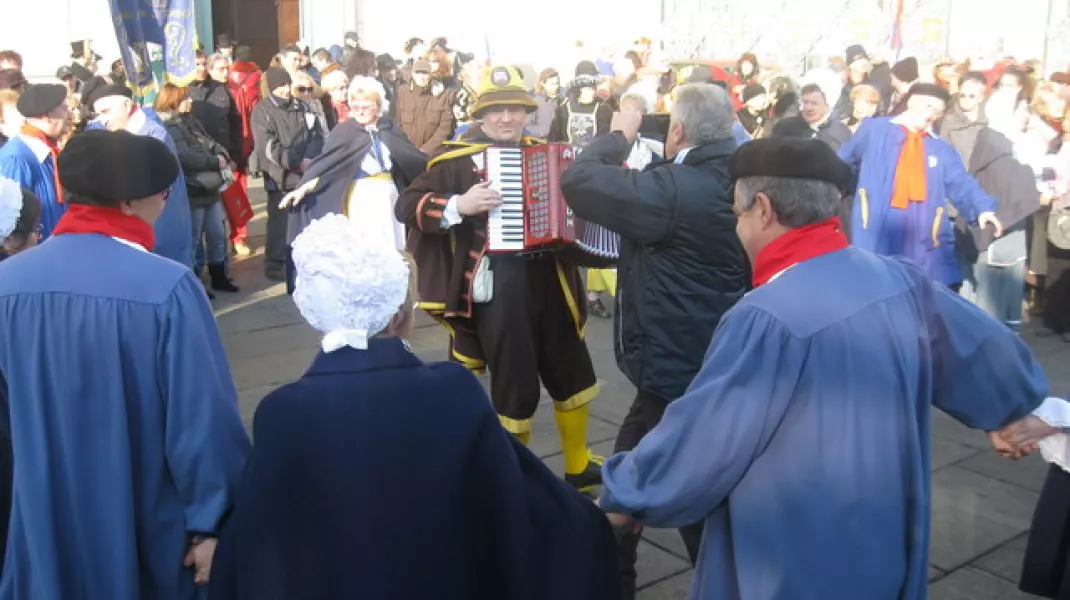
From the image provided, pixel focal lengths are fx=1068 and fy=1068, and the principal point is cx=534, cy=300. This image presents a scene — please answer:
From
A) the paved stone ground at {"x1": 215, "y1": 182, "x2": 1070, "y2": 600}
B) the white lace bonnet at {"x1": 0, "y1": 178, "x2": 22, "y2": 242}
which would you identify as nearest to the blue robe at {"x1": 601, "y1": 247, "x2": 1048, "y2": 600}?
the paved stone ground at {"x1": 215, "y1": 182, "x2": 1070, "y2": 600}

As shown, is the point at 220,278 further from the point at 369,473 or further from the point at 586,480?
the point at 369,473

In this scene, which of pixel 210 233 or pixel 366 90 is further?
pixel 210 233

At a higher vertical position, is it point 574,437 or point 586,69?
point 586,69

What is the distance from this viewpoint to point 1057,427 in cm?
287

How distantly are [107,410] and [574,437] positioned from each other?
9.61 ft

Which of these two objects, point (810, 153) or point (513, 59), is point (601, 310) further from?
point (513, 59)

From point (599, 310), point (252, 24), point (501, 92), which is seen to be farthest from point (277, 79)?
point (252, 24)

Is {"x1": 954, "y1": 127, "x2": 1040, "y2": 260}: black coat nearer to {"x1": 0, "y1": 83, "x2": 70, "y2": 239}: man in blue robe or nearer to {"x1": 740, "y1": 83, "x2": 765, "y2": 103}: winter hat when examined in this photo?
{"x1": 740, "y1": 83, "x2": 765, "y2": 103}: winter hat

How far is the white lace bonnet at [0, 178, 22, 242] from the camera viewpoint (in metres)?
3.57

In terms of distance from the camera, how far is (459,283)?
494cm

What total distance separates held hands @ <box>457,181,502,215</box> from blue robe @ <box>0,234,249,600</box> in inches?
86.0

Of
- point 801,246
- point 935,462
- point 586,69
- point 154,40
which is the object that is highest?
point 154,40

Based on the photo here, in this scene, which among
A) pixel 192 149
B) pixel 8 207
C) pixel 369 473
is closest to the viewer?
pixel 369 473

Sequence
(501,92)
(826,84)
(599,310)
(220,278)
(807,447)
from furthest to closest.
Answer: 1. (220,278)
2. (826,84)
3. (599,310)
4. (501,92)
5. (807,447)
